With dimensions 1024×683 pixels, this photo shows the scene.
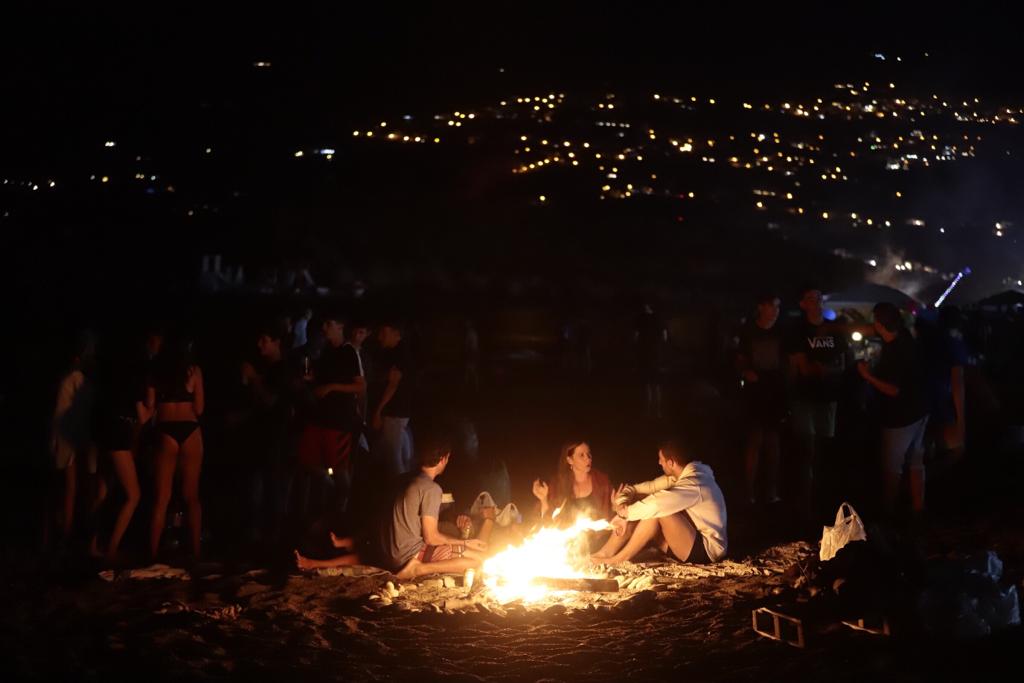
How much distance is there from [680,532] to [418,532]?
6.28 feet

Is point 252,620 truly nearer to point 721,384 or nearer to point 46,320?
point 721,384

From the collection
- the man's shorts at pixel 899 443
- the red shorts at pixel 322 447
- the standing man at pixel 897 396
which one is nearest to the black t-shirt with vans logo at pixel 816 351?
the standing man at pixel 897 396

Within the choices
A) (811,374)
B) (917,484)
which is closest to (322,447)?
(811,374)

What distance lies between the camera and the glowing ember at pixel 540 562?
249 inches

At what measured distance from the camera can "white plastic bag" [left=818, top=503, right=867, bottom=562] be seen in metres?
6.04

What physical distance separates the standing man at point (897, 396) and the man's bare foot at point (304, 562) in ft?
15.0

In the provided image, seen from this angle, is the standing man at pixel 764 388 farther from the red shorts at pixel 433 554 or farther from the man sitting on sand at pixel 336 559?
the man sitting on sand at pixel 336 559

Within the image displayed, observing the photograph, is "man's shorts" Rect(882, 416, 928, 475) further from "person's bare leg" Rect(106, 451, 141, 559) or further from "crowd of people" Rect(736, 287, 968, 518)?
"person's bare leg" Rect(106, 451, 141, 559)

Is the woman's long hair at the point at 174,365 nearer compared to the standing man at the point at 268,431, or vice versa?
the woman's long hair at the point at 174,365

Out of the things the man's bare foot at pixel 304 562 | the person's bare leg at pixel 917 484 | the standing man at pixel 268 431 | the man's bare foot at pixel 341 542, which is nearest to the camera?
the man's bare foot at pixel 304 562

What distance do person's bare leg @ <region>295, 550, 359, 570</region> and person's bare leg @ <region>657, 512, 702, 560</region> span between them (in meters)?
2.28

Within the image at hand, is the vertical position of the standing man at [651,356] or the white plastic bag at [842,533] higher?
the standing man at [651,356]

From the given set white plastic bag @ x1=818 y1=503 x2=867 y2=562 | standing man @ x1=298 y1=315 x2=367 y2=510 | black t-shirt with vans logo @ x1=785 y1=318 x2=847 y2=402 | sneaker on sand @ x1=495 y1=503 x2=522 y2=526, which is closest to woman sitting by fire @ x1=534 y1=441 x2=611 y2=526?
sneaker on sand @ x1=495 y1=503 x2=522 y2=526

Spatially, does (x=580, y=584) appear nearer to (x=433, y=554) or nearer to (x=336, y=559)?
(x=433, y=554)
